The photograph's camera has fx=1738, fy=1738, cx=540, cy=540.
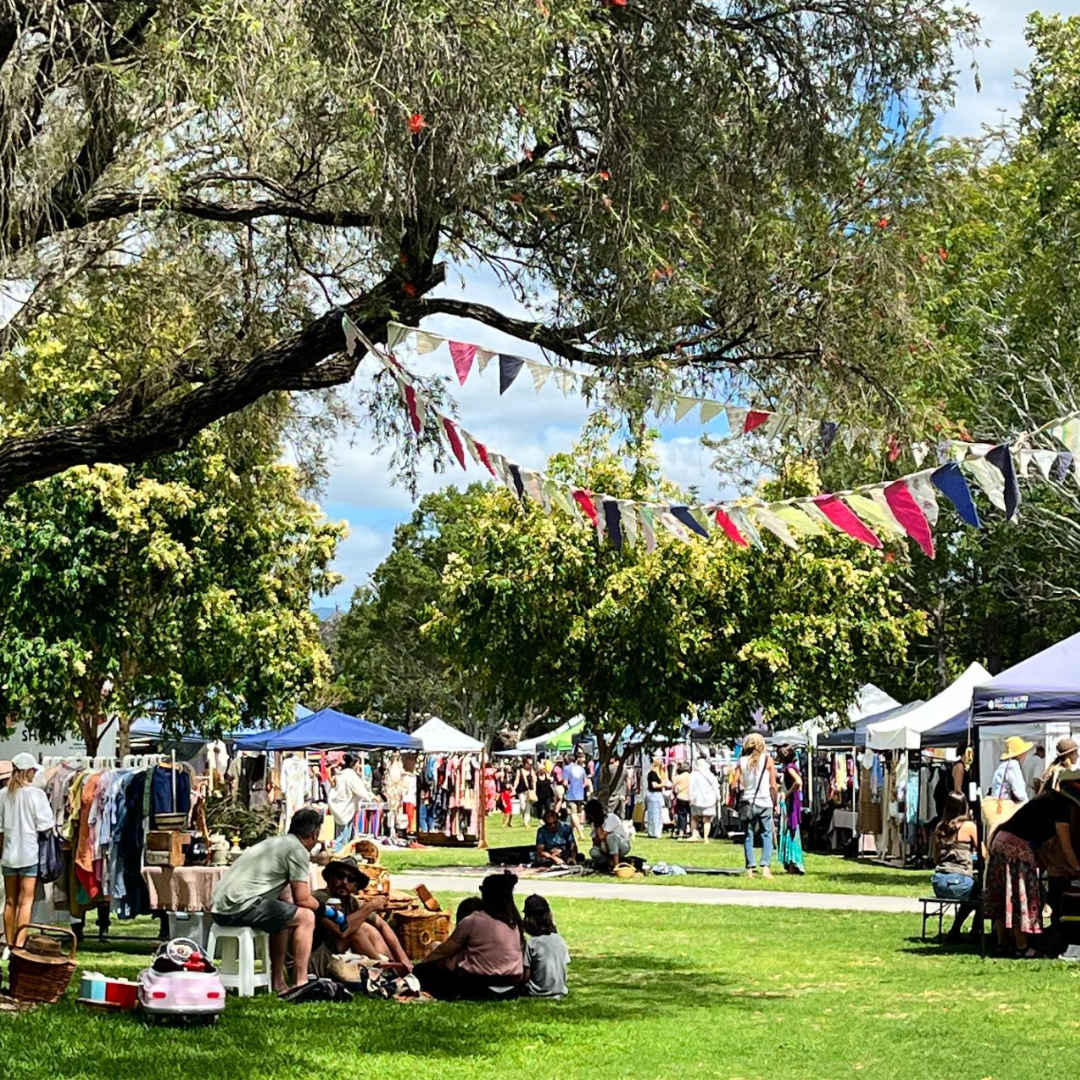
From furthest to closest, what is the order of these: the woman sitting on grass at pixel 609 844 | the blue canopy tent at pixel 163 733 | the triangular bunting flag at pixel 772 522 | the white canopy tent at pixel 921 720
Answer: the blue canopy tent at pixel 163 733
the white canopy tent at pixel 921 720
the woman sitting on grass at pixel 609 844
the triangular bunting flag at pixel 772 522

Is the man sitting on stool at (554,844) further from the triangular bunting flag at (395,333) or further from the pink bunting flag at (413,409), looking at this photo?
the triangular bunting flag at (395,333)

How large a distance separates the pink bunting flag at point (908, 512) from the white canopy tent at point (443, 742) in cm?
2779

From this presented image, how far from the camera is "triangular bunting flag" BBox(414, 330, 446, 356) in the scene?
10594 mm

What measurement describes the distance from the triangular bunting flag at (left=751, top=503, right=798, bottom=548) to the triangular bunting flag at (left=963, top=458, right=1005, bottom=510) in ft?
3.50

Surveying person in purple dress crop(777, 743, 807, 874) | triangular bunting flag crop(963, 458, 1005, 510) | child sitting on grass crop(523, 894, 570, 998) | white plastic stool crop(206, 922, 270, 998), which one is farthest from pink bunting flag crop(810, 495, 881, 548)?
person in purple dress crop(777, 743, 807, 874)

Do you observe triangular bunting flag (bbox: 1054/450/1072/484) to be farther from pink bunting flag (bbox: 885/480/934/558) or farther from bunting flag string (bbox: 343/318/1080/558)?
pink bunting flag (bbox: 885/480/934/558)

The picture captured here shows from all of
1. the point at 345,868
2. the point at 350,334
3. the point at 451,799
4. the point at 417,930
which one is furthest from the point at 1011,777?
the point at 451,799

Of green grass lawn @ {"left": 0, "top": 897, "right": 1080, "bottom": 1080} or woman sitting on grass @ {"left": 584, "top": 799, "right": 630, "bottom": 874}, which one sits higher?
woman sitting on grass @ {"left": 584, "top": 799, "right": 630, "bottom": 874}

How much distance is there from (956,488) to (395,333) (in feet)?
11.4

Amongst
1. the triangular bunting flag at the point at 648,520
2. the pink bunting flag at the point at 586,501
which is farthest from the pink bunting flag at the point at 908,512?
the pink bunting flag at the point at 586,501

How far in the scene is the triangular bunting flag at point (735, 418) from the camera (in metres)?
11.4

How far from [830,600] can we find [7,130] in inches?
930

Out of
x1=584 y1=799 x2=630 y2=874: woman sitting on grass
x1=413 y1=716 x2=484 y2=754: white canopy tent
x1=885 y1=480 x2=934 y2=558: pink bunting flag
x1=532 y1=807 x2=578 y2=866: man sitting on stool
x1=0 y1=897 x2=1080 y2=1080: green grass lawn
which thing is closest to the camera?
x1=0 y1=897 x2=1080 y2=1080: green grass lawn

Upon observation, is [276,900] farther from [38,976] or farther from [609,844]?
[609,844]
